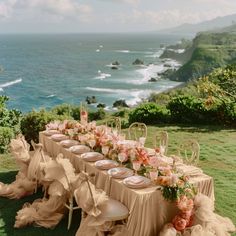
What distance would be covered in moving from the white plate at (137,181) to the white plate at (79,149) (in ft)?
5.40

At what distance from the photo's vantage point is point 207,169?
31.2 ft

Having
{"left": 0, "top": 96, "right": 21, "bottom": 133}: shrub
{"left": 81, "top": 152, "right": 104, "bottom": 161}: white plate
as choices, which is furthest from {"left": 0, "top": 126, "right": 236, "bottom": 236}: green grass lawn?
{"left": 0, "top": 96, "right": 21, "bottom": 133}: shrub

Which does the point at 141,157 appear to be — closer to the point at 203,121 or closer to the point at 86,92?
the point at 203,121

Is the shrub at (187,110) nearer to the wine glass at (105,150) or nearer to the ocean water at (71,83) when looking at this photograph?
the wine glass at (105,150)

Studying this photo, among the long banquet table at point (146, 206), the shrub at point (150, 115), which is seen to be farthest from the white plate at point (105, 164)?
the shrub at point (150, 115)

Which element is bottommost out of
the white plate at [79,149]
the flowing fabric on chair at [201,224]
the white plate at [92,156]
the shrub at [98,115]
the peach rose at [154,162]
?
the shrub at [98,115]

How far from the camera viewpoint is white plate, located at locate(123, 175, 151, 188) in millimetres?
5762

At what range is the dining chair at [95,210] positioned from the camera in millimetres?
5602

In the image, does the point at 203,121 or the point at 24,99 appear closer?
the point at 203,121

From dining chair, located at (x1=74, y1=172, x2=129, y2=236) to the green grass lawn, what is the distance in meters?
0.79

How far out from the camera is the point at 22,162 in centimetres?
805

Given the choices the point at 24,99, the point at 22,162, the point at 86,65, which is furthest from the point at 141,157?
the point at 86,65

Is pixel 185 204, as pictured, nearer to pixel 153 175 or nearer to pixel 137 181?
pixel 153 175

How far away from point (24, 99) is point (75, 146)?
53232 mm
